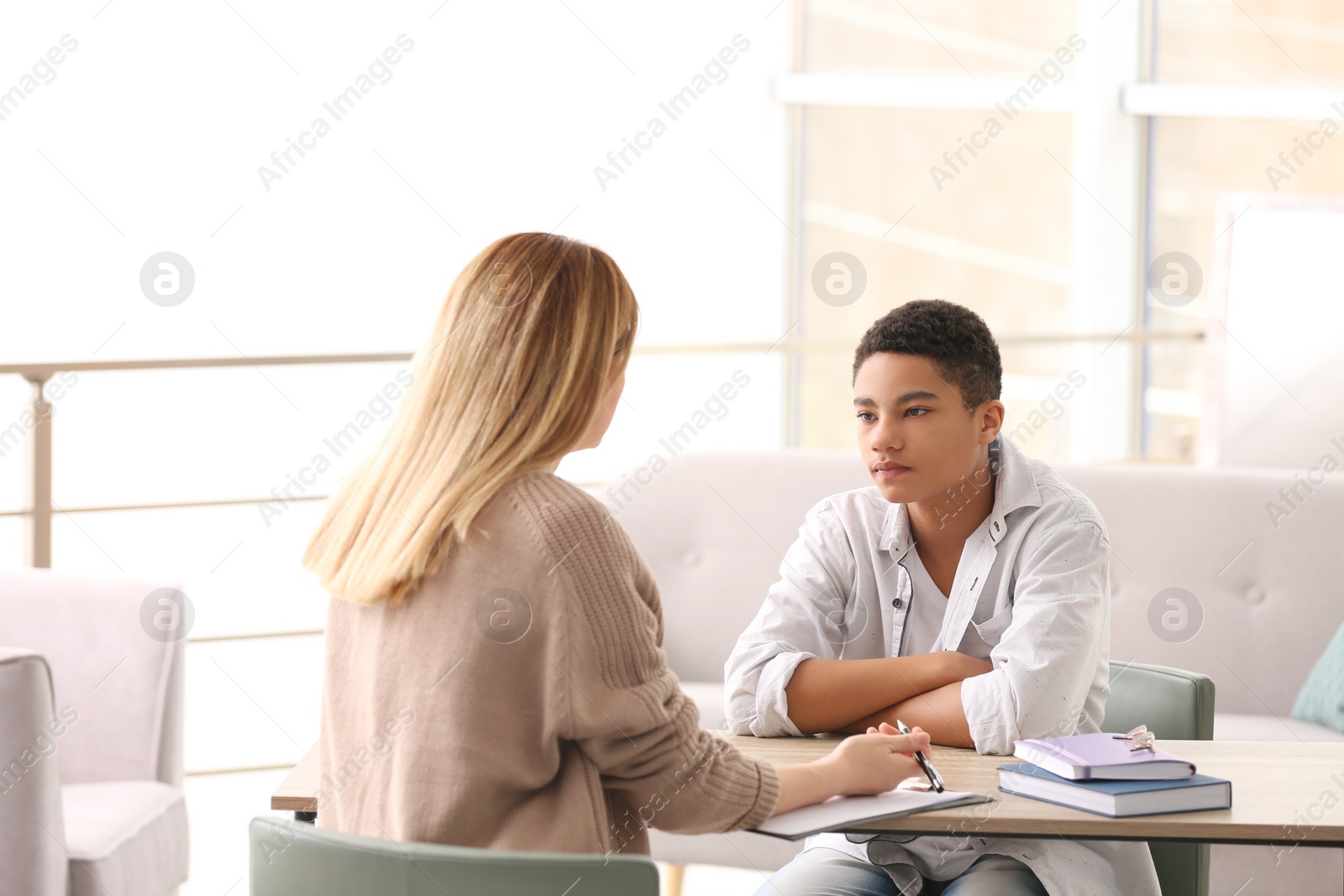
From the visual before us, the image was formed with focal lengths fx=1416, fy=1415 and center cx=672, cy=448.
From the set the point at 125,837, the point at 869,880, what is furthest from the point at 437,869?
the point at 125,837

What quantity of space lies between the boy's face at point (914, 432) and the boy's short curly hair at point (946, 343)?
0.04 feet

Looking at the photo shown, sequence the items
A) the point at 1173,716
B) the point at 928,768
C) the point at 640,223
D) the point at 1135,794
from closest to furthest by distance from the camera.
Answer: the point at 1135,794 < the point at 928,768 < the point at 1173,716 < the point at 640,223

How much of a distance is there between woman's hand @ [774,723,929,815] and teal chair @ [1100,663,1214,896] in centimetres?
58

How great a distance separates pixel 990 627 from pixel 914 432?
263mm

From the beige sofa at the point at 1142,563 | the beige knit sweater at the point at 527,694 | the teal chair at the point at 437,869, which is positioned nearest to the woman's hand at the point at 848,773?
the beige knit sweater at the point at 527,694

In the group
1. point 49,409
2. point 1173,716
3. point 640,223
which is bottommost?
point 1173,716

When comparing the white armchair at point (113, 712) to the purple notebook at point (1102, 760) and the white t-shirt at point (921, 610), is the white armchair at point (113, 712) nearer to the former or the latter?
the white t-shirt at point (921, 610)

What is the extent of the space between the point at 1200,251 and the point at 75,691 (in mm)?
4062

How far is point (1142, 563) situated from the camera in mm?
2926

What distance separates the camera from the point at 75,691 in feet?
8.04

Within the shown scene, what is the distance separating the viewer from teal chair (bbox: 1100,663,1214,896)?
189 cm

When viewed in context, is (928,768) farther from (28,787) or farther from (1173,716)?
(28,787)

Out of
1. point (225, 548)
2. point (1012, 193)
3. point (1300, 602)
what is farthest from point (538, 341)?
point (225, 548)

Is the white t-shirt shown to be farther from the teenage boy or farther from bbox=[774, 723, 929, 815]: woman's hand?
bbox=[774, 723, 929, 815]: woman's hand
